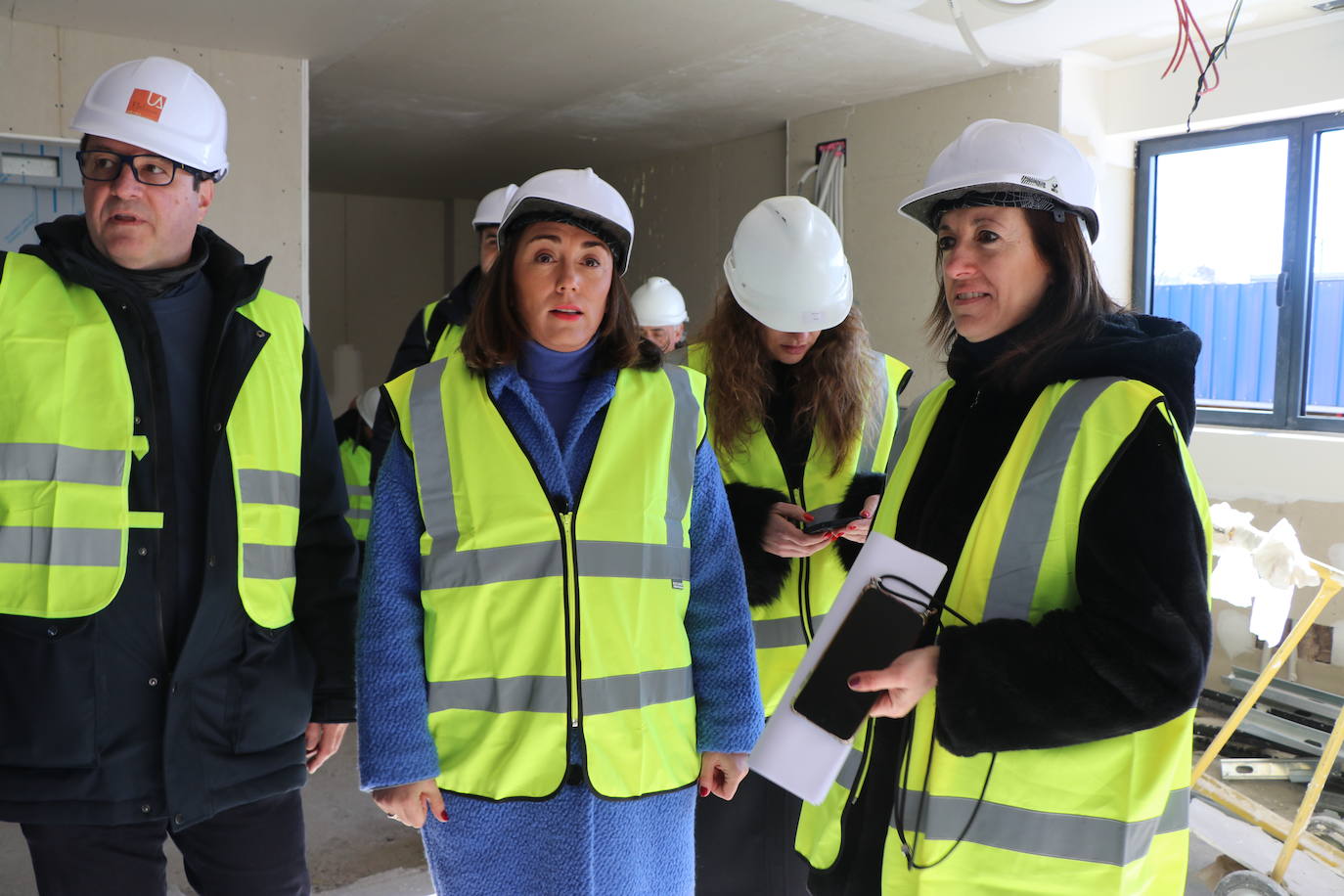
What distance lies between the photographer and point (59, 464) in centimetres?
152

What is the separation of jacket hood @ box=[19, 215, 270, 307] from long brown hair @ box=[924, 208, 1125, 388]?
1080 millimetres

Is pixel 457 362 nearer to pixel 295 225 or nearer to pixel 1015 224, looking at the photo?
pixel 1015 224

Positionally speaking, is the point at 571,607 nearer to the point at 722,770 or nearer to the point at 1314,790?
the point at 722,770

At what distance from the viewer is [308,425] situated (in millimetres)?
1824

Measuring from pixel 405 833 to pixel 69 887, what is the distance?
1.95 metres

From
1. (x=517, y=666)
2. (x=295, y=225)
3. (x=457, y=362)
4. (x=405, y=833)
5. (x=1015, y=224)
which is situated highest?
(x=295, y=225)

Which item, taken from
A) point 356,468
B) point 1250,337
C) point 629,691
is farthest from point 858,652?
point 1250,337

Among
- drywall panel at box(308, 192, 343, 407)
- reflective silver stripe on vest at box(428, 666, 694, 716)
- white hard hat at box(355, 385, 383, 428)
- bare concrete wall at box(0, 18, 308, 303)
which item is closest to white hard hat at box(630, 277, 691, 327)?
bare concrete wall at box(0, 18, 308, 303)

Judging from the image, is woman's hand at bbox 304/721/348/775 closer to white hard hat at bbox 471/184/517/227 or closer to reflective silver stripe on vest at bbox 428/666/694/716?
reflective silver stripe on vest at bbox 428/666/694/716

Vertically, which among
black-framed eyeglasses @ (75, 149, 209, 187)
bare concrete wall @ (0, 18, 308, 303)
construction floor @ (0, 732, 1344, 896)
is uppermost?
bare concrete wall @ (0, 18, 308, 303)

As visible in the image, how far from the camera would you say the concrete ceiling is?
4422mm

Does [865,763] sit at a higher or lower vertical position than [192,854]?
higher

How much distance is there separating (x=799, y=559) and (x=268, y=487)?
106 cm

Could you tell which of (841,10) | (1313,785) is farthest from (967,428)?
A: (841,10)
